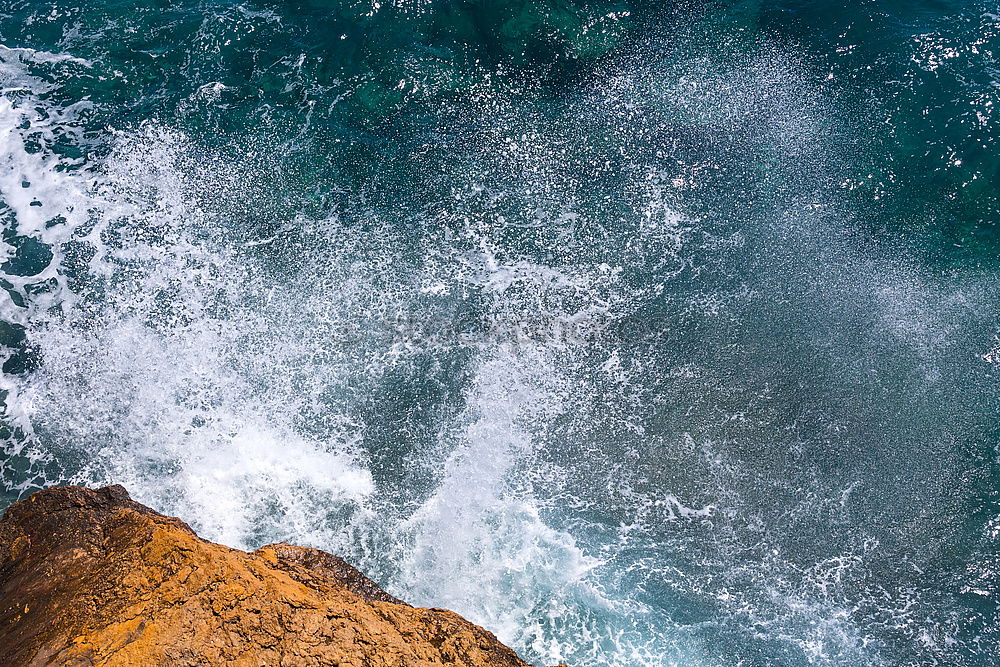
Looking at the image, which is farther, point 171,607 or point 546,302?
point 546,302

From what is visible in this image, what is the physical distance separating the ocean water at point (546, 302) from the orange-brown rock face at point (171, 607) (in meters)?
4.86

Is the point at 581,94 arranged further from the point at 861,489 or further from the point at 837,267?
the point at 861,489

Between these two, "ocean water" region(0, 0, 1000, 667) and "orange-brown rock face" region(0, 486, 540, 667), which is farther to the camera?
"ocean water" region(0, 0, 1000, 667)

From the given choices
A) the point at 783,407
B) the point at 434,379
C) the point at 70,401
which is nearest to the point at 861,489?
the point at 783,407

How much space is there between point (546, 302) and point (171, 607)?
12.6 metres

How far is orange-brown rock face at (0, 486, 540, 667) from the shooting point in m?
10.3

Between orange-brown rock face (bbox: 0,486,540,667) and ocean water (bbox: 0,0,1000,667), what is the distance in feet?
15.9

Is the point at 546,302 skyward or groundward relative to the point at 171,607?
groundward

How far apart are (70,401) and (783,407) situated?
18.0 metres

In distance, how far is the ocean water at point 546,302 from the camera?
17.2 meters

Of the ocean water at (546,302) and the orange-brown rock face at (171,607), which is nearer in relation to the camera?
the orange-brown rock face at (171,607)

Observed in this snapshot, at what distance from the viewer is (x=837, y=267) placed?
69.8 feet

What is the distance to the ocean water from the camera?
1723 cm

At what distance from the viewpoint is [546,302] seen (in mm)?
20766
